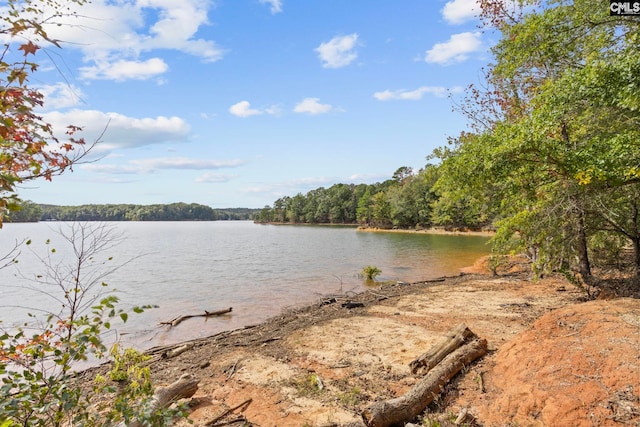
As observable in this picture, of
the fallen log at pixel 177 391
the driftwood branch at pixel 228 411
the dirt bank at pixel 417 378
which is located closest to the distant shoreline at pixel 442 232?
the dirt bank at pixel 417 378

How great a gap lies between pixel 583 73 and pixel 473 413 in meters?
6.35

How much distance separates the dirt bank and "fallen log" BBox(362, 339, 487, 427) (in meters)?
0.16

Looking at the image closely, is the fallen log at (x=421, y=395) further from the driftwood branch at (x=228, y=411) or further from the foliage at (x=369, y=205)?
the foliage at (x=369, y=205)

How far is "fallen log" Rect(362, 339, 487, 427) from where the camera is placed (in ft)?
15.7

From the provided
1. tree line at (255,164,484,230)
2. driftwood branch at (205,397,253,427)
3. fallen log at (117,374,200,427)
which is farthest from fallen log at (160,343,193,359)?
tree line at (255,164,484,230)

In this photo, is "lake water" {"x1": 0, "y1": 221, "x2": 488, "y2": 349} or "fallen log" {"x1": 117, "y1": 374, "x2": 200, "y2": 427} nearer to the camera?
"fallen log" {"x1": 117, "y1": 374, "x2": 200, "y2": 427}

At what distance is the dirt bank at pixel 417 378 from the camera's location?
4.44m

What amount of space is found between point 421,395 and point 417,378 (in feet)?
3.78

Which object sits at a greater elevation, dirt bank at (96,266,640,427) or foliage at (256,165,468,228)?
foliage at (256,165,468,228)

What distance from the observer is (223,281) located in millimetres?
21016

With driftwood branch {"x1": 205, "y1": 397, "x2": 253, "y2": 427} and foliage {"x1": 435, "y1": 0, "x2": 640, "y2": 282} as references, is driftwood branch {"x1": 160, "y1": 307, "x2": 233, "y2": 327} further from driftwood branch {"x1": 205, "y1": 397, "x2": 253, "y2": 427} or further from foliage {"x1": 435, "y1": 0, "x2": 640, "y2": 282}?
foliage {"x1": 435, "y1": 0, "x2": 640, "y2": 282}

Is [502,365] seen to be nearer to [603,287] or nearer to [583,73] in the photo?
[583,73]

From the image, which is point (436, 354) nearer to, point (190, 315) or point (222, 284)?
point (190, 315)

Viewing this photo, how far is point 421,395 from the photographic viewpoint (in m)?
5.26
